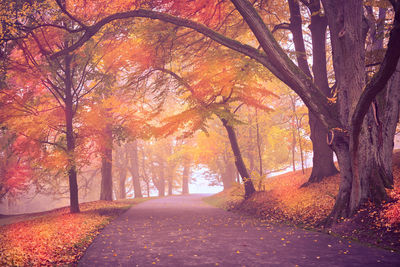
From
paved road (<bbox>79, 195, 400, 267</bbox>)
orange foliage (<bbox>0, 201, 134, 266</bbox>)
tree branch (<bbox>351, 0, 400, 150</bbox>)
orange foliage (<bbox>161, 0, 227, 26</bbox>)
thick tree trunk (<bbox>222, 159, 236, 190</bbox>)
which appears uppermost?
orange foliage (<bbox>161, 0, 227, 26</bbox>)

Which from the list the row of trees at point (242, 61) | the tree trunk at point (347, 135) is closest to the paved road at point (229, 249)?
the tree trunk at point (347, 135)

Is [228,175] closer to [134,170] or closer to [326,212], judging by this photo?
[134,170]

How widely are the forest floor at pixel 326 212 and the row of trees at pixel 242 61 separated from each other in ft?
1.45

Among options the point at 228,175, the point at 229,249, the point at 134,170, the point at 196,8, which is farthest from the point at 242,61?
the point at 134,170

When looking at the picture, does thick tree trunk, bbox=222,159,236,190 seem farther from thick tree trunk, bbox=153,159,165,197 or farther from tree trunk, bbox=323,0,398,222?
tree trunk, bbox=323,0,398,222

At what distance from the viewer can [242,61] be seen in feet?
35.0

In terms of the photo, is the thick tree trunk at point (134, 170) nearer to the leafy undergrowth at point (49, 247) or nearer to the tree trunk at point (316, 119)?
the tree trunk at point (316, 119)

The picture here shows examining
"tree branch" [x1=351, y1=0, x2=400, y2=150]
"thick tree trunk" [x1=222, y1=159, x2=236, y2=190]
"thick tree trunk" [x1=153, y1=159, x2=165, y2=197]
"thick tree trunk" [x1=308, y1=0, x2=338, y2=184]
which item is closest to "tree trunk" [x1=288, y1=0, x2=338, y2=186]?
"thick tree trunk" [x1=308, y1=0, x2=338, y2=184]

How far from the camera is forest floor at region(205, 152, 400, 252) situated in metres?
5.91

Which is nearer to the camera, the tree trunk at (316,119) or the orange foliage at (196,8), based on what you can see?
the orange foliage at (196,8)

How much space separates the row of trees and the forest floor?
1.45 ft

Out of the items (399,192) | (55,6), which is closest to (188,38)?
(55,6)

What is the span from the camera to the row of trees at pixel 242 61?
7363 mm

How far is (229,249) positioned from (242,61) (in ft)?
22.5
